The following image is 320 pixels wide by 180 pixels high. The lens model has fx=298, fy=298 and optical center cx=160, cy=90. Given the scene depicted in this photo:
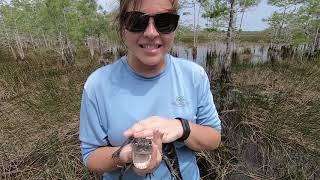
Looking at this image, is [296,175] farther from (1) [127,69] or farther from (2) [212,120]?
(1) [127,69]

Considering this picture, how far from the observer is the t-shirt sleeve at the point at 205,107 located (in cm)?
142

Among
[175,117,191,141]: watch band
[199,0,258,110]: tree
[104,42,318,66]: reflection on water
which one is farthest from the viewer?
[104,42,318,66]: reflection on water

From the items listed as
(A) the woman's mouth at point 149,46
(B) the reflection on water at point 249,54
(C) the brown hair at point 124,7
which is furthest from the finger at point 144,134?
(B) the reflection on water at point 249,54

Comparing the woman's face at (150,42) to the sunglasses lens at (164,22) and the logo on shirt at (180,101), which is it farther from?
the logo on shirt at (180,101)

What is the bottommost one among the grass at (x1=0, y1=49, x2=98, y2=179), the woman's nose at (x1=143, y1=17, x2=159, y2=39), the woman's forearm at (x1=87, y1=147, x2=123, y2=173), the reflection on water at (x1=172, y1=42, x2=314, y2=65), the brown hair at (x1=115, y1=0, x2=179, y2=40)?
the reflection on water at (x1=172, y1=42, x2=314, y2=65)

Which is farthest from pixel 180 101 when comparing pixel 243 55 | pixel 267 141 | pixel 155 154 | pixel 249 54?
pixel 249 54

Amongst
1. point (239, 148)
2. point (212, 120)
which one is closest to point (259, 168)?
point (239, 148)

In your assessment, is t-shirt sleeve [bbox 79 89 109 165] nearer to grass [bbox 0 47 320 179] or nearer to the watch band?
the watch band

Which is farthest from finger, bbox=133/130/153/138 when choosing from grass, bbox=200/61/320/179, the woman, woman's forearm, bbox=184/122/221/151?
grass, bbox=200/61/320/179

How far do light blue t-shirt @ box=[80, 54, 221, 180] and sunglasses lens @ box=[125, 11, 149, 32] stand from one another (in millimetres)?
197

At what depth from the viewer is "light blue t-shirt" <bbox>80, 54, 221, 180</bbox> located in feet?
4.33

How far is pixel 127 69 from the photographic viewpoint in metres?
1.39

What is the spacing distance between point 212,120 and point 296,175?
10.9 ft

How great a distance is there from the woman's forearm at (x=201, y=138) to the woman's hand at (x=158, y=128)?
9 cm
